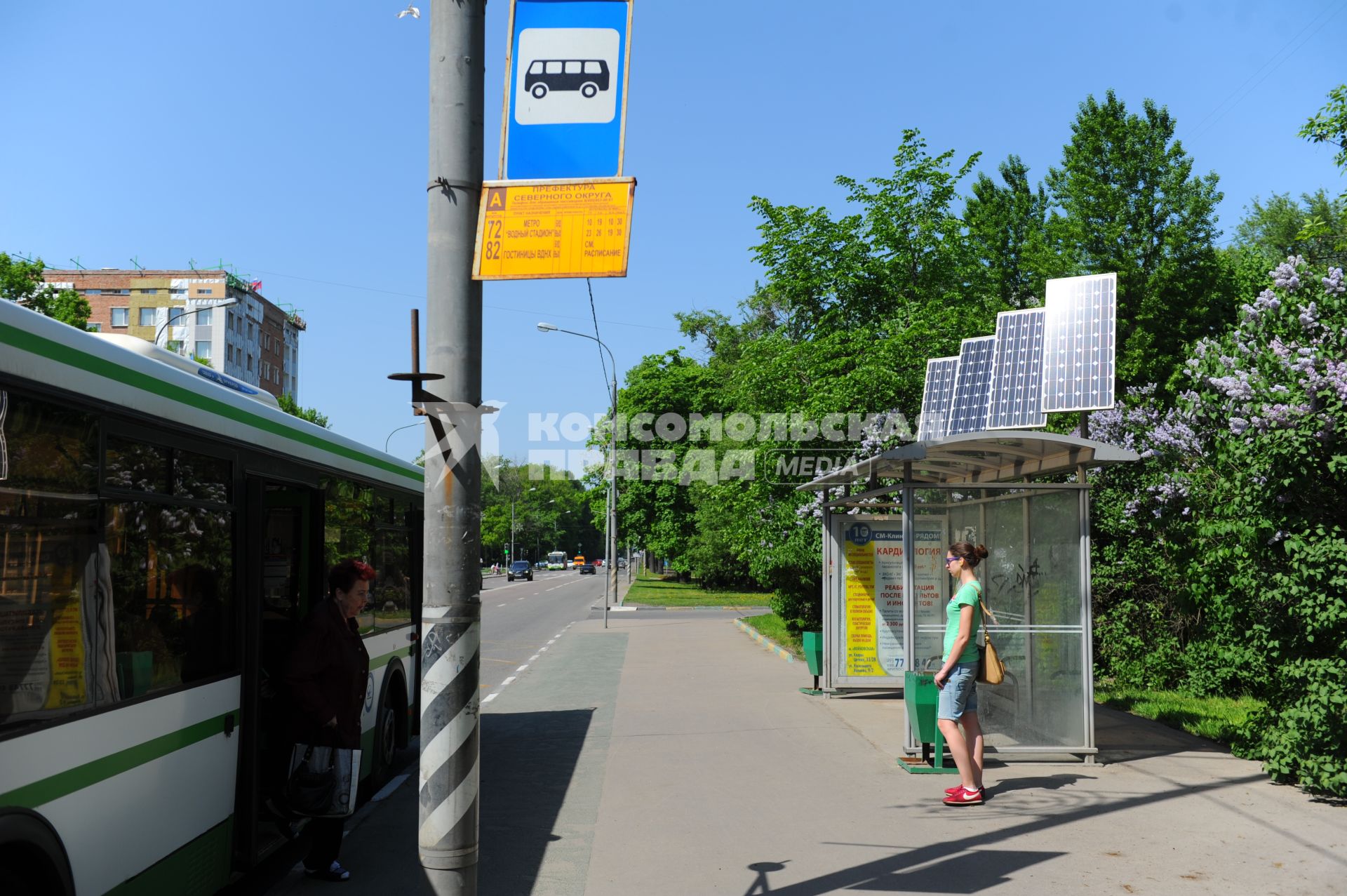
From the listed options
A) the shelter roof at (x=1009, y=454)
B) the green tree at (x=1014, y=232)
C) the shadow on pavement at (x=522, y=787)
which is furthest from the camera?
the green tree at (x=1014, y=232)

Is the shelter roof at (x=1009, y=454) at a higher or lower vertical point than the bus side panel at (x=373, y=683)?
higher

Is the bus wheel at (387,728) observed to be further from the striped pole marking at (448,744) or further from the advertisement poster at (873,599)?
the advertisement poster at (873,599)

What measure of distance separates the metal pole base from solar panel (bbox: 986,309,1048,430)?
30.2 ft

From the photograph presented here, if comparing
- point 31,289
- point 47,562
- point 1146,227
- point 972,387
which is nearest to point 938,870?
point 47,562

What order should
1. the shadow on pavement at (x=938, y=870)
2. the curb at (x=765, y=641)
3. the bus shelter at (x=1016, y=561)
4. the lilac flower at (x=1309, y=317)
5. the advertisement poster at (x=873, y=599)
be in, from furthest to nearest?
the curb at (x=765, y=641)
the advertisement poster at (x=873, y=599)
the bus shelter at (x=1016, y=561)
the lilac flower at (x=1309, y=317)
the shadow on pavement at (x=938, y=870)

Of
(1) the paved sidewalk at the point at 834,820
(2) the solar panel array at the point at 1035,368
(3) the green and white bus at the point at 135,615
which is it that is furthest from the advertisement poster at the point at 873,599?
(3) the green and white bus at the point at 135,615

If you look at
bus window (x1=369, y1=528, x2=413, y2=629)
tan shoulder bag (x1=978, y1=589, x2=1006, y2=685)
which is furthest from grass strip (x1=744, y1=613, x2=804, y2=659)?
tan shoulder bag (x1=978, y1=589, x2=1006, y2=685)

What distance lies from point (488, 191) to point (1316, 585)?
A: 6499mm

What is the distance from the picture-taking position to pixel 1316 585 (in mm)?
7766

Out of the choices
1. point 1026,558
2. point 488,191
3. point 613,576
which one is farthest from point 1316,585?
point 613,576

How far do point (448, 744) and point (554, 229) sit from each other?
209cm

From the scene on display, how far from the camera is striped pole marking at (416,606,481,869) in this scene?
4312 mm

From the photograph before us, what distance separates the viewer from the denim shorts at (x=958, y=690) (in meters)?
8.18

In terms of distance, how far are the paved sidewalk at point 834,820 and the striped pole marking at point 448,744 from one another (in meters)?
1.91
